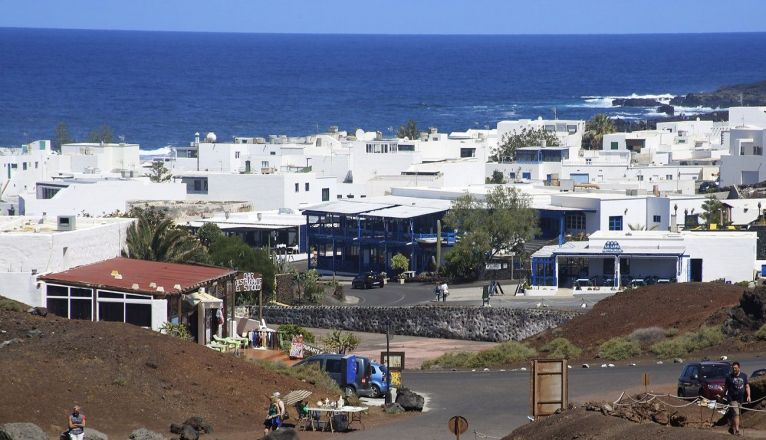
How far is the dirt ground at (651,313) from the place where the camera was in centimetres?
3794

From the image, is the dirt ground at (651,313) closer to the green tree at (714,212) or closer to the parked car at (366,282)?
the parked car at (366,282)

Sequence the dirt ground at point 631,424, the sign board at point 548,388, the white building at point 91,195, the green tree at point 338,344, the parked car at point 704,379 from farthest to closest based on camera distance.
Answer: the white building at point 91,195 → the green tree at point 338,344 → the parked car at point 704,379 → the sign board at point 548,388 → the dirt ground at point 631,424

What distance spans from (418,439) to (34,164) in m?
73.0

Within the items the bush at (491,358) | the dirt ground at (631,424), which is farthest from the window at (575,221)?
the dirt ground at (631,424)

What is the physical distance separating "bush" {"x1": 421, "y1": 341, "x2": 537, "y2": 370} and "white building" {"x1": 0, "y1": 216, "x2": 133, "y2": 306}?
8059 mm

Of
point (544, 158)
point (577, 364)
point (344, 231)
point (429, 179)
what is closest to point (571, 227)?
point (344, 231)

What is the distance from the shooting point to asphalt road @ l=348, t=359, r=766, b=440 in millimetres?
25297

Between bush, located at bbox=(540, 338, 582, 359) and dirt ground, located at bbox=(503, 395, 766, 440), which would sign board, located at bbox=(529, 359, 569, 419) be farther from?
bush, located at bbox=(540, 338, 582, 359)

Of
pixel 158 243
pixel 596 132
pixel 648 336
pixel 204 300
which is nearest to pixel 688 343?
pixel 648 336

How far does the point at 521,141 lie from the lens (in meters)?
104

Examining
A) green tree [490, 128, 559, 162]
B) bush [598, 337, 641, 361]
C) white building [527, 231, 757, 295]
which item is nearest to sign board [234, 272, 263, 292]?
bush [598, 337, 641, 361]

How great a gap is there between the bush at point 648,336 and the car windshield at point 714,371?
990 cm

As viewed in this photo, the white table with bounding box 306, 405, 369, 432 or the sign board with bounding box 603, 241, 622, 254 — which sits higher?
the sign board with bounding box 603, 241, 622, 254

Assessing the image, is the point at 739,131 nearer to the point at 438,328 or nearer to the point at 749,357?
the point at 438,328
